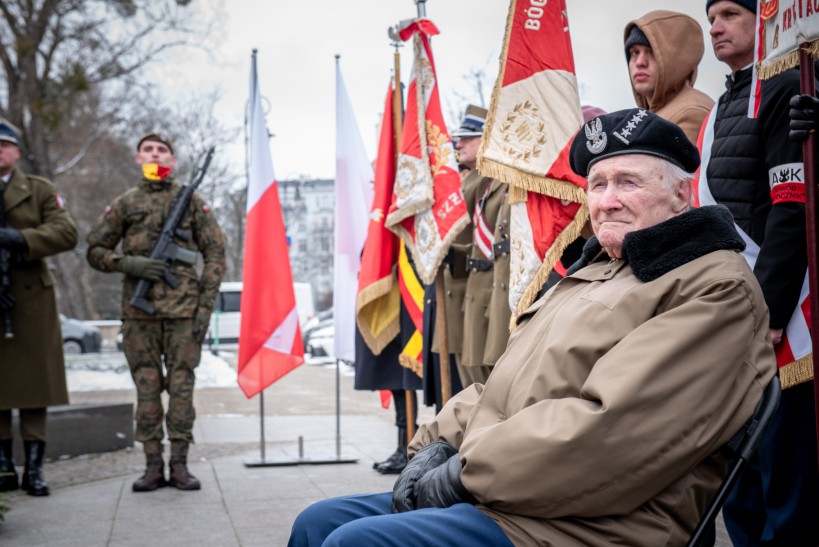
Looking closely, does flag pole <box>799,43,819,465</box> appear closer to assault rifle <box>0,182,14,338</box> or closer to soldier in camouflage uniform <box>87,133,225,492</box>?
soldier in camouflage uniform <box>87,133,225,492</box>

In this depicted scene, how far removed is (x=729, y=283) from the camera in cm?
231

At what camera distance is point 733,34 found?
3826 mm

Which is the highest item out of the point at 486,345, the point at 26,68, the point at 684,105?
the point at 26,68

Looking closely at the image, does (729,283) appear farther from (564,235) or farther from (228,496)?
(228,496)

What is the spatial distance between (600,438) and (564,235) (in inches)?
101

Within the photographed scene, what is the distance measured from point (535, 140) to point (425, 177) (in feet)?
4.43

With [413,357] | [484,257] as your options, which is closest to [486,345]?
[484,257]

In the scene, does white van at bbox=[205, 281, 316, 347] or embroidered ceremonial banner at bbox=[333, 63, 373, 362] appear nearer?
embroidered ceremonial banner at bbox=[333, 63, 373, 362]

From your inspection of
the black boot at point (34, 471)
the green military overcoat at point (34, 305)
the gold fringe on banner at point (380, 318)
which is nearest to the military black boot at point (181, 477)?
the black boot at point (34, 471)

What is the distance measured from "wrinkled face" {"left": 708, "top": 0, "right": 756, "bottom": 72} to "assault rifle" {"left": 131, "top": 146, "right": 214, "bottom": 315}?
3.69 metres

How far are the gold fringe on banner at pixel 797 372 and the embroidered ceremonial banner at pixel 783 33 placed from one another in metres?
0.97

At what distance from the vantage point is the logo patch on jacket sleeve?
3.25 meters

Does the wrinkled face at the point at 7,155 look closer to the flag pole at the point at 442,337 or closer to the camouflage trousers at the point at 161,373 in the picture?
the camouflage trousers at the point at 161,373

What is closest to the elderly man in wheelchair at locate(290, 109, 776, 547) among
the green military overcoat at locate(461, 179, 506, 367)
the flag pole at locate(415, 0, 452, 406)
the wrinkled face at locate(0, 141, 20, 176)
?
the green military overcoat at locate(461, 179, 506, 367)
